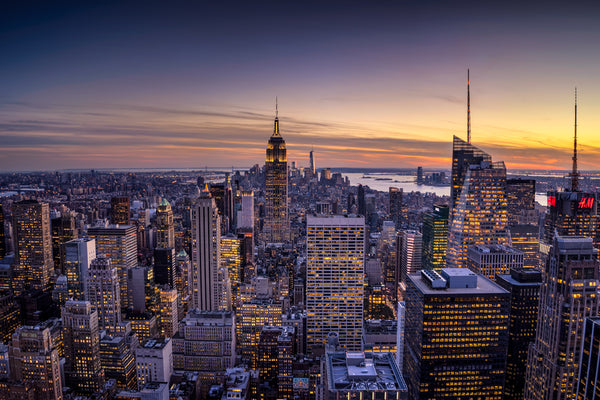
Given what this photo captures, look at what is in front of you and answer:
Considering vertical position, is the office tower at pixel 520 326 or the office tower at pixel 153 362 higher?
the office tower at pixel 520 326

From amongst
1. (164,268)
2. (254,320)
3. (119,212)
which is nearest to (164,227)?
(164,268)

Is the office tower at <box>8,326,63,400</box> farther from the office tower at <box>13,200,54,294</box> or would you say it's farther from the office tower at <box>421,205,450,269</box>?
the office tower at <box>421,205,450,269</box>

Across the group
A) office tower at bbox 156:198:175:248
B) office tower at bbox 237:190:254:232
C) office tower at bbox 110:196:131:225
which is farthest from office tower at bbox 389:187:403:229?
office tower at bbox 110:196:131:225

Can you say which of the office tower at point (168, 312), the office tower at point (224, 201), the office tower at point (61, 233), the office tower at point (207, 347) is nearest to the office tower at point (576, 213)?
the office tower at point (207, 347)

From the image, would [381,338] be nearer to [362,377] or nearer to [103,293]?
[362,377]

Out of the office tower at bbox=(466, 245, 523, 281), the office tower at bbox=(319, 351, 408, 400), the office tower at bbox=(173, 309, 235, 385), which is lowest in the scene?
the office tower at bbox=(173, 309, 235, 385)

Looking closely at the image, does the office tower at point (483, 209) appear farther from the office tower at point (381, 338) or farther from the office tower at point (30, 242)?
the office tower at point (30, 242)

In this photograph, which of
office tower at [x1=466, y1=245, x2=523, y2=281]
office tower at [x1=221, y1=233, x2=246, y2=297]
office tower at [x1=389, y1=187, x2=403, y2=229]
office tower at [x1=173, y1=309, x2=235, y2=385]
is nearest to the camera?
office tower at [x1=466, y1=245, x2=523, y2=281]
